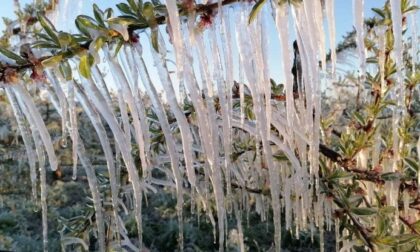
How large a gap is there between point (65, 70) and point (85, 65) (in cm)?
4

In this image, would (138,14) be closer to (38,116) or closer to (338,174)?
(38,116)

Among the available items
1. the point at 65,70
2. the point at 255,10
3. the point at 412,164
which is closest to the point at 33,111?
the point at 65,70

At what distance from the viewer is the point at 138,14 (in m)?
0.76

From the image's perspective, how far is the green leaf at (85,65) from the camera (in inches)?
29.0

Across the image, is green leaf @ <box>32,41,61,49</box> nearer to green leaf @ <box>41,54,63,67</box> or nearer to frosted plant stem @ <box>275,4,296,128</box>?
green leaf @ <box>41,54,63,67</box>

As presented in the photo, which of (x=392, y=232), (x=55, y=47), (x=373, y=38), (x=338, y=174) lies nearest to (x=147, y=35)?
(x=55, y=47)

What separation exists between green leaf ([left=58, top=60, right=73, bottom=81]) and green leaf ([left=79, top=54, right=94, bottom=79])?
2 centimetres

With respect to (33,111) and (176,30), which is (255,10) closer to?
(176,30)

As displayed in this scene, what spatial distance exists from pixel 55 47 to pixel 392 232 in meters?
1.00

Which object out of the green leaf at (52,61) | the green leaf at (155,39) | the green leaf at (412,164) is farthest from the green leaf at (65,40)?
the green leaf at (412,164)

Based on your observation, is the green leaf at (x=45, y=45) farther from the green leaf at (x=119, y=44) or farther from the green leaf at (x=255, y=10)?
the green leaf at (x=255, y=10)

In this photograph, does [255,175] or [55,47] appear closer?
[55,47]

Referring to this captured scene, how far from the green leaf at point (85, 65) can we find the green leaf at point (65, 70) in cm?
2

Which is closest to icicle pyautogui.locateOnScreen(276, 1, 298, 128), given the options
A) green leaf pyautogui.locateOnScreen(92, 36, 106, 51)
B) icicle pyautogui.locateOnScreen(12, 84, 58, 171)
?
green leaf pyautogui.locateOnScreen(92, 36, 106, 51)
